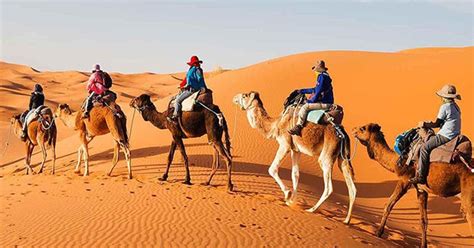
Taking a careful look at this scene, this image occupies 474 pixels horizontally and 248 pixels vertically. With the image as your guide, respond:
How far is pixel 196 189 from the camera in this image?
11.8 meters

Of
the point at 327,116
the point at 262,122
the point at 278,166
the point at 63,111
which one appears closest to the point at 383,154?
the point at 327,116

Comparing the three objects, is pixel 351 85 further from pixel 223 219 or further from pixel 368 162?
pixel 223 219

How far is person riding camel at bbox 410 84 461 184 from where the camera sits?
8.65 meters

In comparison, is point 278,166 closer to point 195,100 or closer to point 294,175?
point 294,175

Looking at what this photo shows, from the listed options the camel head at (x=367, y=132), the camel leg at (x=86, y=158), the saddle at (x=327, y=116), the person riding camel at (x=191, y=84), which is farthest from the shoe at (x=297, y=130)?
the camel leg at (x=86, y=158)

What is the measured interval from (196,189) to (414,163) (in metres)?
5.06

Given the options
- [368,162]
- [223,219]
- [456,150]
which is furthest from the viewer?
[368,162]

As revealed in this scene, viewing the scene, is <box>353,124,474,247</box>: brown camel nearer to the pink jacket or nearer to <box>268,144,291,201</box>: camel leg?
<box>268,144,291,201</box>: camel leg

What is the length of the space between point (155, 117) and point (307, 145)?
4798mm

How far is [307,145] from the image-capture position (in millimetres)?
10344

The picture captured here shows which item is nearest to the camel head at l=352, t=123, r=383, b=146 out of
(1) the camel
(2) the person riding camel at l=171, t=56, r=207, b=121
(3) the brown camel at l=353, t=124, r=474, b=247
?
(3) the brown camel at l=353, t=124, r=474, b=247

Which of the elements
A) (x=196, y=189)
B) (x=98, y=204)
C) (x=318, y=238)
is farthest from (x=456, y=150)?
(x=98, y=204)

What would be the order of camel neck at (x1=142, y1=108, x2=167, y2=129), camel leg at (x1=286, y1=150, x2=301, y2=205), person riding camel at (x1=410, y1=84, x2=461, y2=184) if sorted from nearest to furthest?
1. person riding camel at (x1=410, y1=84, x2=461, y2=184)
2. camel leg at (x1=286, y1=150, x2=301, y2=205)
3. camel neck at (x1=142, y1=108, x2=167, y2=129)

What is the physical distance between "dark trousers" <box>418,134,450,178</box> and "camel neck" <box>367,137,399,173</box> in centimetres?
86
